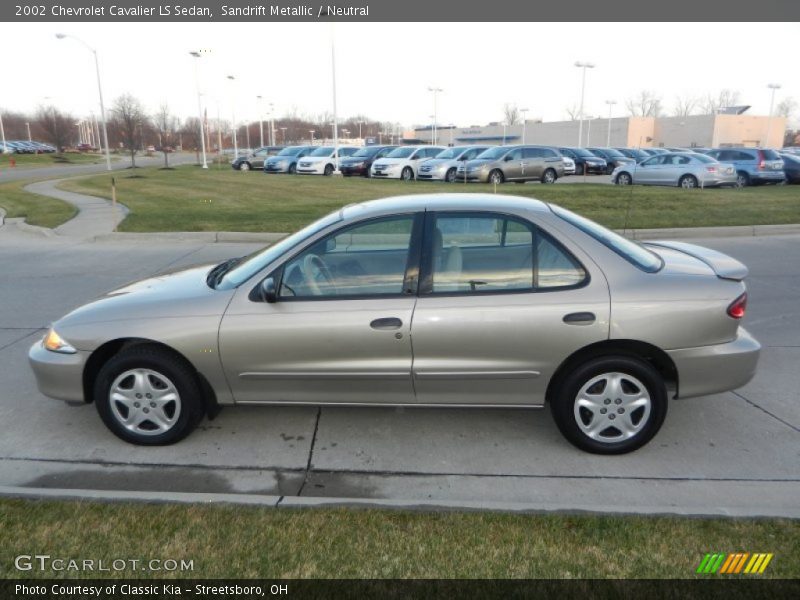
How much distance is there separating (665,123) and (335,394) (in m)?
89.4

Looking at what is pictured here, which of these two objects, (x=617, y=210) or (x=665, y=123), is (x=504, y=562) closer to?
(x=617, y=210)

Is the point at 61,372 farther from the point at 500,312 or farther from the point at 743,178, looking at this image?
the point at 743,178

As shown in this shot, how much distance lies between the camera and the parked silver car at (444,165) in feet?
81.1

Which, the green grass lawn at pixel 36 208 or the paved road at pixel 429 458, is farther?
the green grass lawn at pixel 36 208

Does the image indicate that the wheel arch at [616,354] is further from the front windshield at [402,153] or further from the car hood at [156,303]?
the front windshield at [402,153]

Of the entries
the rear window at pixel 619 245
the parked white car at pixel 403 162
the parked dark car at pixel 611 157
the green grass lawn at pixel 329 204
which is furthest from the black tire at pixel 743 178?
the rear window at pixel 619 245

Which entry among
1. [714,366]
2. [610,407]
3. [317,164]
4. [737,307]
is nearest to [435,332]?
[610,407]

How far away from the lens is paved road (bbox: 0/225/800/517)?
11.4 ft

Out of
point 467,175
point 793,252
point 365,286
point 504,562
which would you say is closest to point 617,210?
point 793,252

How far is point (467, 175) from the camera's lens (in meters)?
23.7

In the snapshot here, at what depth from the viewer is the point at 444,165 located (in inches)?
981

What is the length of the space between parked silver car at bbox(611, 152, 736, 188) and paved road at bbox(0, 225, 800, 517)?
1835cm

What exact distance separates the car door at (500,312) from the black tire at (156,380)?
56.4 inches

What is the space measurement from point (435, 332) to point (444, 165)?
2195 cm
